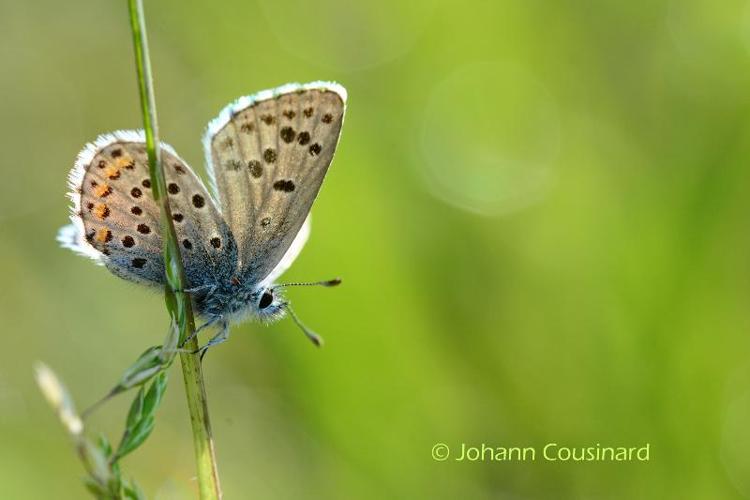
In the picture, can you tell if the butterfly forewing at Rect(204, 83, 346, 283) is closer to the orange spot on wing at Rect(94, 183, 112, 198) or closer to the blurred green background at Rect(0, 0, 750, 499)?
the orange spot on wing at Rect(94, 183, 112, 198)

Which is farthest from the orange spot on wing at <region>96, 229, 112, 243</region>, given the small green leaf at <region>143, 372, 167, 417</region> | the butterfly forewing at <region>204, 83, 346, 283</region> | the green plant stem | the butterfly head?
the small green leaf at <region>143, 372, 167, 417</region>

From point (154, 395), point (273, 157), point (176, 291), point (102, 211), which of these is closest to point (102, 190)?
point (102, 211)

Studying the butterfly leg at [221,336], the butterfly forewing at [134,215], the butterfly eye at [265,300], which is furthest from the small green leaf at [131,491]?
the butterfly eye at [265,300]

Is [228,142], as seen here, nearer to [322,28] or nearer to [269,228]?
[269,228]

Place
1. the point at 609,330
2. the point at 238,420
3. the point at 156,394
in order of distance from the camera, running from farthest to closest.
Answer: the point at 238,420
the point at 609,330
the point at 156,394

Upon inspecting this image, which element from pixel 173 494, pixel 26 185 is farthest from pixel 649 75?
pixel 26 185
